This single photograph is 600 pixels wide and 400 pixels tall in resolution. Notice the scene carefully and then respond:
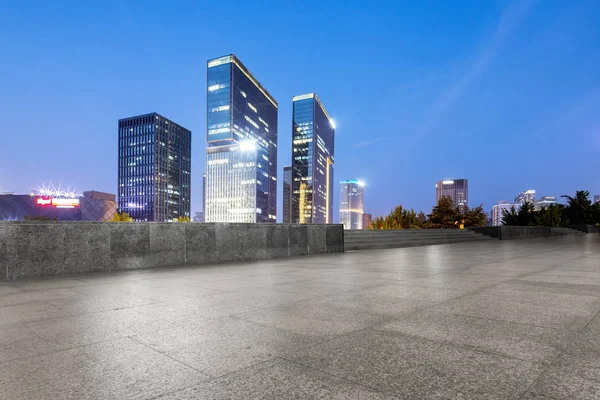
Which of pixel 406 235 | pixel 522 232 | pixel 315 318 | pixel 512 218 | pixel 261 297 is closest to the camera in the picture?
pixel 315 318

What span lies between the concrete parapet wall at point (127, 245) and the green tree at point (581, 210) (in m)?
61.2

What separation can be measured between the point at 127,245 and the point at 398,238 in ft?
45.0

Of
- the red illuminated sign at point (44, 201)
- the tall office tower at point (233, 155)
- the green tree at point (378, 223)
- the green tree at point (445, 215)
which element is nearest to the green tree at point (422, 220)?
the green tree at point (445, 215)

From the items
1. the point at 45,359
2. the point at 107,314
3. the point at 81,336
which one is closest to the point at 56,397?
the point at 45,359

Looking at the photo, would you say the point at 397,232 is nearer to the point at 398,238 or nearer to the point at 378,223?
the point at 398,238

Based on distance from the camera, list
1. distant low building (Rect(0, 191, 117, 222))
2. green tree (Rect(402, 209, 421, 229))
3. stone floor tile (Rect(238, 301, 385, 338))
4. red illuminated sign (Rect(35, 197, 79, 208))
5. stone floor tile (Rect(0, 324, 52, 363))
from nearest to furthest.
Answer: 1. stone floor tile (Rect(0, 324, 52, 363))
2. stone floor tile (Rect(238, 301, 385, 338))
3. green tree (Rect(402, 209, 421, 229))
4. red illuminated sign (Rect(35, 197, 79, 208))
5. distant low building (Rect(0, 191, 117, 222))

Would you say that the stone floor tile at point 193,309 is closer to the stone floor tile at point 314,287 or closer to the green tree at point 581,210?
the stone floor tile at point 314,287

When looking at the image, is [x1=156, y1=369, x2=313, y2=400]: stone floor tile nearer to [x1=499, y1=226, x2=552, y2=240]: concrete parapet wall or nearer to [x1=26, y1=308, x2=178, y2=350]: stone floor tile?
[x1=26, y1=308, x2=178, y2=350]: stone floor tile

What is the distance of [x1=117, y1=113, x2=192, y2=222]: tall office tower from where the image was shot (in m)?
166

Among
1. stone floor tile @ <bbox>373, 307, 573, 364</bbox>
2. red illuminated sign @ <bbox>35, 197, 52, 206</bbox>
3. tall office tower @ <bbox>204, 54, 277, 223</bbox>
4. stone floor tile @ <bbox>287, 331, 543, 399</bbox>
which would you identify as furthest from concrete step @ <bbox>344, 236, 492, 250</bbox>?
tall office tower @ <bbox>204, 54, 277, 223</bbox>

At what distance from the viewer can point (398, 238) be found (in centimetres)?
1892

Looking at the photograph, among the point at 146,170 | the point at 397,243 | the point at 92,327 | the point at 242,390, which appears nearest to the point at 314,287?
the point at 92,327

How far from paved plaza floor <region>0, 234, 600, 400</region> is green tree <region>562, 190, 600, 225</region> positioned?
207ft

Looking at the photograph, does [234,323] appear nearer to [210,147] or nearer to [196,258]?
[196,258]
